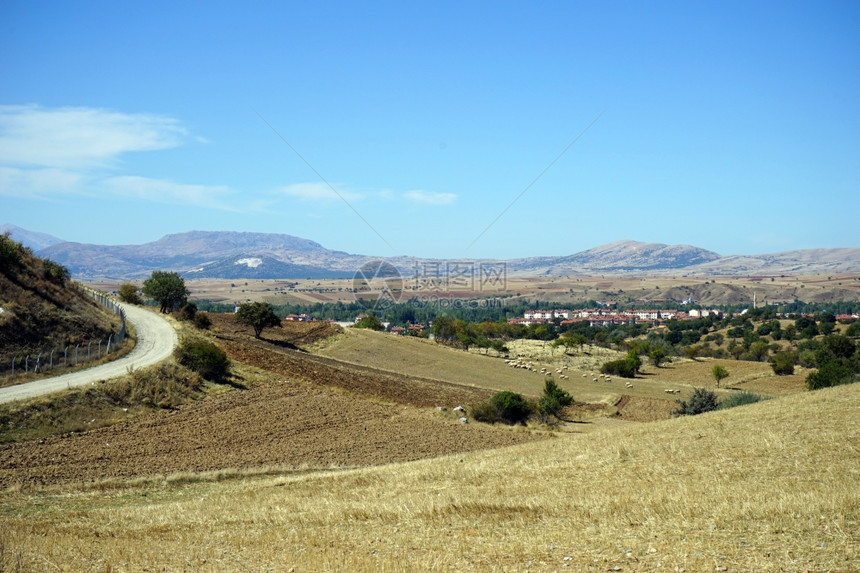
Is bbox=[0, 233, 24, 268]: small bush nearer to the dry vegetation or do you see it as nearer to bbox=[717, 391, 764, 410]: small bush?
the dry vegetation

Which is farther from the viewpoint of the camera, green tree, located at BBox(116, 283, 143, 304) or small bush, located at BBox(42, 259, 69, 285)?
green tree, located at BBox(116, 283, 143, 304)

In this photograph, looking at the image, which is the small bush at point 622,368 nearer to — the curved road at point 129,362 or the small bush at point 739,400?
the small bush at point 739,400

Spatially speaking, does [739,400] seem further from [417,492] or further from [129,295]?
[129,295]

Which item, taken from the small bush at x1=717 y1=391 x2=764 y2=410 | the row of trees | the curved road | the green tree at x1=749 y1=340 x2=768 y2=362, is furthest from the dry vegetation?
the green tree at x1=749 y1=340 x2=768 y2=362

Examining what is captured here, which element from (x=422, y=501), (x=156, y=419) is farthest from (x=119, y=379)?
(x=422, y=501)

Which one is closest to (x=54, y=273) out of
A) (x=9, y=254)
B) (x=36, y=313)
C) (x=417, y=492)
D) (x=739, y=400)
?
(x=9, y=254)

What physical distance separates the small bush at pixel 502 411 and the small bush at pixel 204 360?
44.9 feet

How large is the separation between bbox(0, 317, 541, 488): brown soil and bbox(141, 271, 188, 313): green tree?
18.4m

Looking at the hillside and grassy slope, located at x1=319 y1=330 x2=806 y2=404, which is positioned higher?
the hillside

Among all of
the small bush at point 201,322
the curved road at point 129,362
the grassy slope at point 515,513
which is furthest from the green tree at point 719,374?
the curved road at point 129,362

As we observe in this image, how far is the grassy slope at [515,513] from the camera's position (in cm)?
989

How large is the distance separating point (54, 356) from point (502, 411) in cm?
2246

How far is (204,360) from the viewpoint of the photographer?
3491cm

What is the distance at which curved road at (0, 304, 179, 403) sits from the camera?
26.0 m
